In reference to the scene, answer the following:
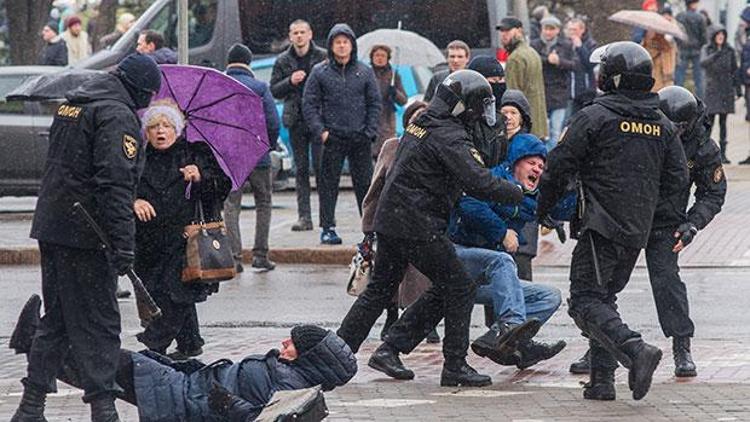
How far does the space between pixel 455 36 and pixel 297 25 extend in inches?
272

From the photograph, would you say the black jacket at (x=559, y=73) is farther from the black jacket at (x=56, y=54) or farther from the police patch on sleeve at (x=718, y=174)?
the police patch on sleeve at (x=718, y=174)

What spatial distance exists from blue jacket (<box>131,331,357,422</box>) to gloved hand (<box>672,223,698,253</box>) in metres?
2.35

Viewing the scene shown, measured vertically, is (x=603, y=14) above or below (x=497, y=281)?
below

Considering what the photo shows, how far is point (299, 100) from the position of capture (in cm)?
1853

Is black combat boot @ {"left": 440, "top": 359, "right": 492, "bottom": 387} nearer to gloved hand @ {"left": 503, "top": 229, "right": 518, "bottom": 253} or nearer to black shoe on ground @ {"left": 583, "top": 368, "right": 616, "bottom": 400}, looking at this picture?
black shoe on ground @ {"left": 583, "top": 368, "right": 616, "bottom": 400}

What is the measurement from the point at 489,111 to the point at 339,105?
6.74m

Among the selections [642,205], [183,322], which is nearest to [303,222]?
[183,322]

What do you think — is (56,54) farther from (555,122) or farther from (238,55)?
(238,55)

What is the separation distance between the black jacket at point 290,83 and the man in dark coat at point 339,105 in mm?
861

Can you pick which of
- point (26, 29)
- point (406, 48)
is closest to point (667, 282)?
point (406, 48)

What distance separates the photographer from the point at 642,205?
10188 millimetres

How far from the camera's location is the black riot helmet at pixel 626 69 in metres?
10.2

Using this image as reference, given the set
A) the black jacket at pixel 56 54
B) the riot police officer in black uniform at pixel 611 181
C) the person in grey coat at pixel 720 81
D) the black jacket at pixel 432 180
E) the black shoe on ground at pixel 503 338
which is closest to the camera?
the riot police officer in black uniform at pixel 611 181

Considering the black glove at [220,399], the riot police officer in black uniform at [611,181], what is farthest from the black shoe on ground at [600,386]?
the black glove at [220,399]
